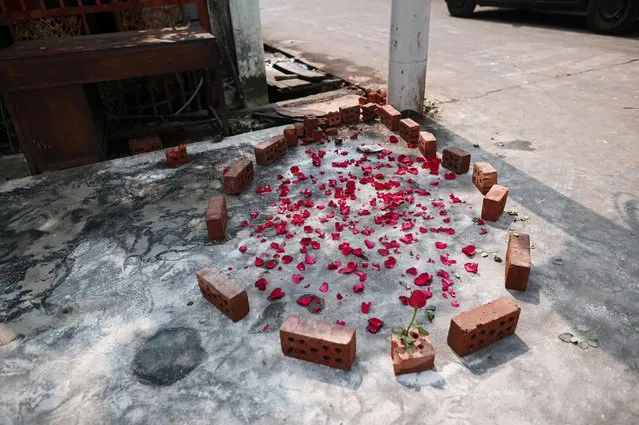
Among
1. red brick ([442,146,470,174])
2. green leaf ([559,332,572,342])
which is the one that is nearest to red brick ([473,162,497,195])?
red brick ([442,146,470,174])

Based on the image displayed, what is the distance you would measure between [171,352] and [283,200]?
1.68 m

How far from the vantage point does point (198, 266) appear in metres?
3.02

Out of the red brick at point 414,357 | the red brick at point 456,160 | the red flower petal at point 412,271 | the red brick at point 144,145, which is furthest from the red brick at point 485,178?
the red brick at point 144,145

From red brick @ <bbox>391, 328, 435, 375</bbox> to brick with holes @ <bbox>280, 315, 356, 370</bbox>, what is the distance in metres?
0.22

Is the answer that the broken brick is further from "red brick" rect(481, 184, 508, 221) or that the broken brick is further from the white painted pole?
"red brick" rect(481, 184, 508, 221)

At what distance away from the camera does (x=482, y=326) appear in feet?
7.38

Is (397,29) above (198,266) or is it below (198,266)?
above

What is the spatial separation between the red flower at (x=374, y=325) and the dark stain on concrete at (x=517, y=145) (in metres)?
2.89

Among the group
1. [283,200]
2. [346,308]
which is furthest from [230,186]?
[346,308]

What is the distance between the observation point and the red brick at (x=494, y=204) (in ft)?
10.7

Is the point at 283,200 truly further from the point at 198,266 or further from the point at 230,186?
the point at 198,266

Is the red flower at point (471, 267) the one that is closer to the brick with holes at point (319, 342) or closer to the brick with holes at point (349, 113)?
the brick with holes at point (319, 342)

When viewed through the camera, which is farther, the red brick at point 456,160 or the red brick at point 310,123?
the red brick at point 310,123

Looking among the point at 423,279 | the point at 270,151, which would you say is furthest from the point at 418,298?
the point at 270,151
